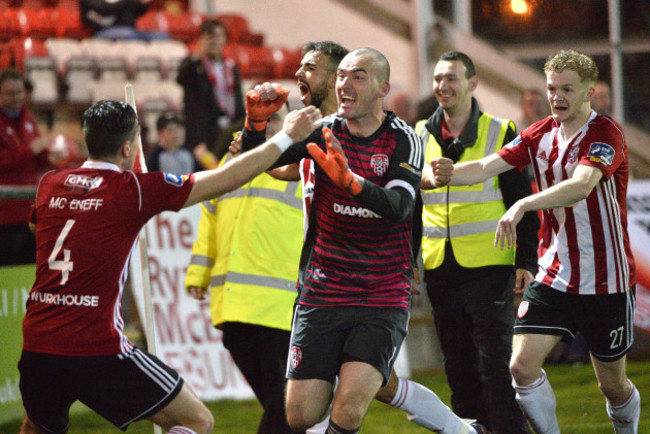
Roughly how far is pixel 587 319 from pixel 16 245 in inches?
190

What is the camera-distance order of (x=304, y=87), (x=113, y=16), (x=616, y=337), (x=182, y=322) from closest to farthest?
1. (x=616, y=337)
2. (x=304, y=87)
3. (x=182, y=322)
4. (x=113, y=16)

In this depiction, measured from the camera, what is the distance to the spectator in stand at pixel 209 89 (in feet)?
33.3

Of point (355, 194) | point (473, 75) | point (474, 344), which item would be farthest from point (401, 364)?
point (355, 194)

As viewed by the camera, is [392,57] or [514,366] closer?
[514,366]

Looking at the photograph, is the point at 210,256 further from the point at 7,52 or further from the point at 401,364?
the point at 7,52

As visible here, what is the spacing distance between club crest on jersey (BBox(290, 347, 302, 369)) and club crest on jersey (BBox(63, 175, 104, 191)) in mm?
1236

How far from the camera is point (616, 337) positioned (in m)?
5.36

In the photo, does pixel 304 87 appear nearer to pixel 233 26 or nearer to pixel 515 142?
pixel 515 142

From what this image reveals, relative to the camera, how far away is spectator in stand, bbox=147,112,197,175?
9.69m

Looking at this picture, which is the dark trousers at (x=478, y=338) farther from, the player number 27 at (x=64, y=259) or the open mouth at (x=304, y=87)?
the player number 27 at (x=64, y=259)

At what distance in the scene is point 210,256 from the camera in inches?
243

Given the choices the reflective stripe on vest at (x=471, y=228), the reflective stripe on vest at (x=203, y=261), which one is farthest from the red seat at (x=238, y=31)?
the reflective stripe on vest at (x=471, y=228)

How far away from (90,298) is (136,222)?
1.19 feet

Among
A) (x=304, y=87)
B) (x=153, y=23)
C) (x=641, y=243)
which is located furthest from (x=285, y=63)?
(x=304, y=87)
